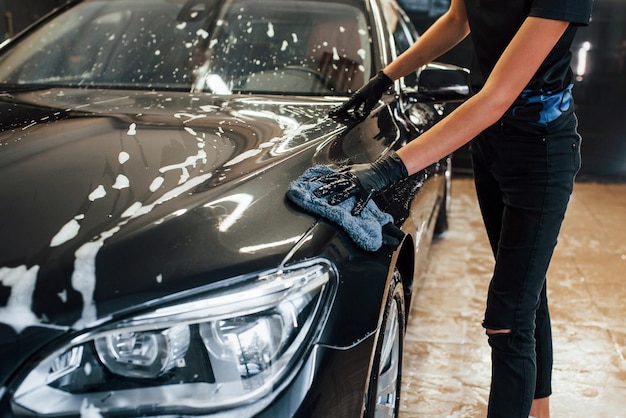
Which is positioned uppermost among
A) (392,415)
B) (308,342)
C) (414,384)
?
(308,342)

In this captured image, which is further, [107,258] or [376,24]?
[376,24]

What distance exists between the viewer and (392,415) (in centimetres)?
184

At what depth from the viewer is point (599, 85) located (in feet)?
20.7

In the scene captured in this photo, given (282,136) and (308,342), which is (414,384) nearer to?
(282,136)

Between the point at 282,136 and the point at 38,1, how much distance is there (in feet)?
15.8

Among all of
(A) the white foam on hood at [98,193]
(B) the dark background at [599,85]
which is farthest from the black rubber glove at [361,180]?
(B) the dark background at [599,85]

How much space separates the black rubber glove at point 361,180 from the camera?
1388mm

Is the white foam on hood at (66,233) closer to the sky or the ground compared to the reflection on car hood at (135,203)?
closer to the sky

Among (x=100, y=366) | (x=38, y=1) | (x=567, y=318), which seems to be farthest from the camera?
(x=38, y=1)

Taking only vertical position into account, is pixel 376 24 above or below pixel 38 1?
above

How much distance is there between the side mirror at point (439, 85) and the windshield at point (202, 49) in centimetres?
17

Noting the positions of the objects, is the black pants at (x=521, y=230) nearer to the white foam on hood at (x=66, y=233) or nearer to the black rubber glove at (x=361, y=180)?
the black rubber glove at (x=361, y=180)

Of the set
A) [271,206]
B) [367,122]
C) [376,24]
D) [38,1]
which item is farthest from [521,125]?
[38,1]

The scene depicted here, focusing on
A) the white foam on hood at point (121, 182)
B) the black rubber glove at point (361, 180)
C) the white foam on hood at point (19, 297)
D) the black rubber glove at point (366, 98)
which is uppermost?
the white foam on hood at point (121, 182)
